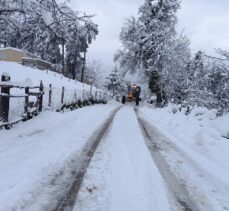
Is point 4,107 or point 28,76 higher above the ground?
point 28,76

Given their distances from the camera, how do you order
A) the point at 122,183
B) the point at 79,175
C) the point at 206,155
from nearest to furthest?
the point at 122,183 → the point at 79,175 → the point at 206,155

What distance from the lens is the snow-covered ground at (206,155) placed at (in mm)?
5977

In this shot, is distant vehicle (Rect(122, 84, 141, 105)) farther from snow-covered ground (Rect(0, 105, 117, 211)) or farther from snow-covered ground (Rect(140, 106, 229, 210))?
snow-covered ground (Rect(0, 105, 117, 211))

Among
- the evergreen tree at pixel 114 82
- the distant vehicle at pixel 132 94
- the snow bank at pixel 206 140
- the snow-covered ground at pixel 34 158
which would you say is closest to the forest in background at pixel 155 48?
the distant vehicle at pixel 132 94

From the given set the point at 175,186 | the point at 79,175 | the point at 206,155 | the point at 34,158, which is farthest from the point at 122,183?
the point at 206,155

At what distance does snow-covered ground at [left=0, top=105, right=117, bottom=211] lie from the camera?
4620 mm

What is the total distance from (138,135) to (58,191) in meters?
6.64

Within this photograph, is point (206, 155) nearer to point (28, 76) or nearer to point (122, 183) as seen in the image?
point (122, 183)

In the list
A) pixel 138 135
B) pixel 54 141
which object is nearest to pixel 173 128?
pixel 138 135

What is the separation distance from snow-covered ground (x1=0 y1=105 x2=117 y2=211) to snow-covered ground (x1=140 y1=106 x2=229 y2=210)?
7.73 ft

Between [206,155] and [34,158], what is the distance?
456cm

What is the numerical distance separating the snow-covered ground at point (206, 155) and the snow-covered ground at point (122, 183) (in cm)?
71

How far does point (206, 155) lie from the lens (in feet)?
30.0

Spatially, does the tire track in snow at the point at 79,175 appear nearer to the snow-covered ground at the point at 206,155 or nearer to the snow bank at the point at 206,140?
the snow-covered ground at the point at 206,155
